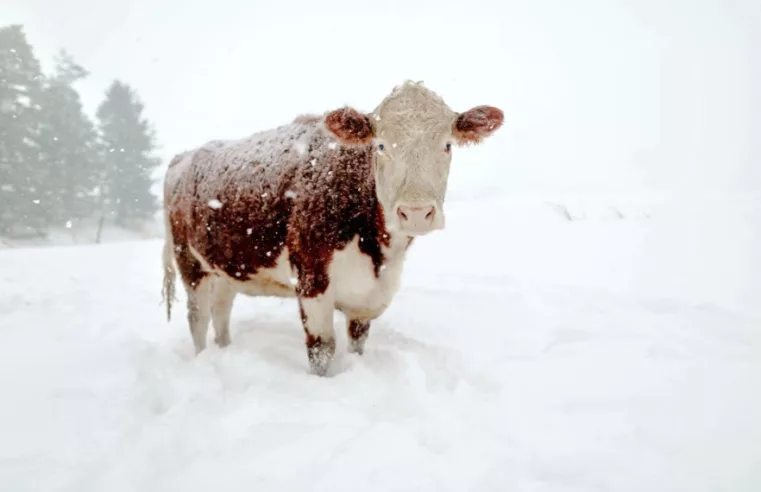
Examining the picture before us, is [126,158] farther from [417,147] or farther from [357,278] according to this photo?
[417,147]

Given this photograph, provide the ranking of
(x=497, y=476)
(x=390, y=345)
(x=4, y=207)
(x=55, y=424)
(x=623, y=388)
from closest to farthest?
(x=497, y=476) < (x=55, y=424) < (x=623, y=388) < (x=390, y=345) < (x=4, y=207)

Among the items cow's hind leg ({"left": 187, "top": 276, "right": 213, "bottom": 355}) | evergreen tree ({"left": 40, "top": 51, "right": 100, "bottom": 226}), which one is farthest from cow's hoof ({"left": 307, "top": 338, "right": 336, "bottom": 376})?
evergreen tree ({"left": 40, "top": 51, "right": 100, "bottom": 226})

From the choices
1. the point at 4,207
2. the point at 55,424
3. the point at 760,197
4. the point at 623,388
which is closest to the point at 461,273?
the point at 623,388

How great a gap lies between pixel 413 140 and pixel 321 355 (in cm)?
160

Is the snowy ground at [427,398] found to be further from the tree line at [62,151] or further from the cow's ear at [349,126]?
the tree line at [62,151]

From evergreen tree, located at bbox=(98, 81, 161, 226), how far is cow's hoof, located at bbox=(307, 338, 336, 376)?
81.7ft

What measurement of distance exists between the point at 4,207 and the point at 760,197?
2412 centimetres

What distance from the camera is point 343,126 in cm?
277

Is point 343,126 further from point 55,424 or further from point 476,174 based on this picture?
point 476,174

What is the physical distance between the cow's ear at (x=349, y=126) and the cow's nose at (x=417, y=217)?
2.22 ft

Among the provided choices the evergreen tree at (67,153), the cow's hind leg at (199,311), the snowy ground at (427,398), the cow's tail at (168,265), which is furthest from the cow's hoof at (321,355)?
the evergreen tree at (67,153)

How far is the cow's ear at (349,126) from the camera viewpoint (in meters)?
2.74

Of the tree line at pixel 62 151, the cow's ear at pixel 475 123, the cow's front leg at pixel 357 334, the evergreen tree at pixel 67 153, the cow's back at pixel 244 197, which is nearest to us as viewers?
the cow's ear at pixel 475 123

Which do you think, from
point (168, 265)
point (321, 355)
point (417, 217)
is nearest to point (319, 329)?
point (321, 355)
